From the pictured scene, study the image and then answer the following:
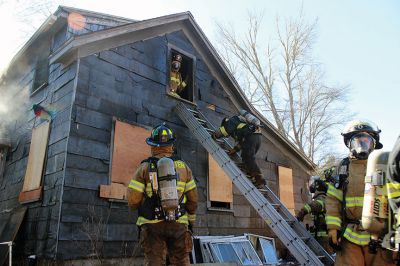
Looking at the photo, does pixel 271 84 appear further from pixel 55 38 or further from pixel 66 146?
pixel 66 146

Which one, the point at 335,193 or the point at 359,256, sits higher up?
the point at 335,193

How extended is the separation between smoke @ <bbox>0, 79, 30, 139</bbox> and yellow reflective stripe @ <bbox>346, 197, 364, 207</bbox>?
25.3 ft

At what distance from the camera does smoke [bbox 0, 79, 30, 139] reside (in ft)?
29.1

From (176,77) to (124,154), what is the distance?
9.64ft

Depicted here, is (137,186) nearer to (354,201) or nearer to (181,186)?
(181,186)

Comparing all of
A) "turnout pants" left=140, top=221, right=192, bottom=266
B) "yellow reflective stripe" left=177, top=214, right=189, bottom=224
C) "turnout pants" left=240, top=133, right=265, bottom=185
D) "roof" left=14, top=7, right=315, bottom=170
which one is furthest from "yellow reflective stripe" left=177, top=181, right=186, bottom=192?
"roof" left=14, top=7, right=315, bottom=170

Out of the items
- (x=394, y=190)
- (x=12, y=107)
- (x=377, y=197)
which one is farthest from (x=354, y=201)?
(x=12, y=107)

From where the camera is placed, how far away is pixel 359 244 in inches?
141

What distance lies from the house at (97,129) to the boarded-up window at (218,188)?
3 cm

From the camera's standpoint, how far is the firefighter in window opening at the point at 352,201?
3607mm

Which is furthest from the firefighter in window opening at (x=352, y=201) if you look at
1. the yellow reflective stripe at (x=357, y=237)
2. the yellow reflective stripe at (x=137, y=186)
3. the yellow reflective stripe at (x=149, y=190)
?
the yellow reflective stripe at (x=137, y=186)

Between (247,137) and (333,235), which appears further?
(247,137)

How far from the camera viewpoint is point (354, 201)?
3791mm

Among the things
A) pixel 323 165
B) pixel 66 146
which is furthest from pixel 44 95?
pixel 323 165
